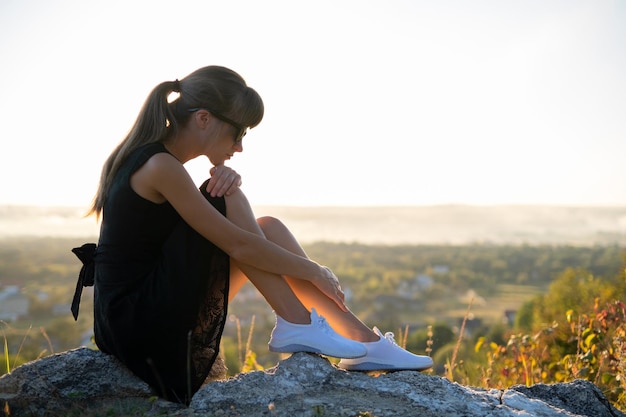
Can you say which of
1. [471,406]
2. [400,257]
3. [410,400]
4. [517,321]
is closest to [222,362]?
[410,400]

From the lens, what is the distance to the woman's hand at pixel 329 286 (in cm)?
306

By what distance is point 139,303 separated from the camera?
2.74m

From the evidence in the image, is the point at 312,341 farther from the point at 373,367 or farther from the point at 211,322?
the point at 211,322

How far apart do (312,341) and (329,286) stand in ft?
0.95

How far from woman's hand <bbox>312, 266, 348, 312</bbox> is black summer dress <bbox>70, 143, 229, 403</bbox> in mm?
485

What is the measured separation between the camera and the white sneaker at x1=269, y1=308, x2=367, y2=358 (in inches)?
118

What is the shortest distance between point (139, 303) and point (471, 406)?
158cm

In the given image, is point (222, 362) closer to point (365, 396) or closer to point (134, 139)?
point (365, 396)

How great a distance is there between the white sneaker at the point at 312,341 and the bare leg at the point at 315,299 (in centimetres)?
14

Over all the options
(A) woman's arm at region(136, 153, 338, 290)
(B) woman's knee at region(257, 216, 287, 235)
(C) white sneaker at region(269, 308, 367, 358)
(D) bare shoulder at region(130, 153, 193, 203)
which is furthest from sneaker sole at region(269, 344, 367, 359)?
(D) bare shoulder at region(130, 153, 193, 203)

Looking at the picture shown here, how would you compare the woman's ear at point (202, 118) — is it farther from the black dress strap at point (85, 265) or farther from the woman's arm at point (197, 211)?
the black dress strap at point (85, 265)

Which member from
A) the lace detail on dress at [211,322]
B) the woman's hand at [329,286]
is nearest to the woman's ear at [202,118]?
the lace detail on dress at [211,322]

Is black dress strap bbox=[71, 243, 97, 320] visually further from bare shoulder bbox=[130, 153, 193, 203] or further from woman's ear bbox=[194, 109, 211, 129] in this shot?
woman's ear bbox=[194, 109, 211, 129]

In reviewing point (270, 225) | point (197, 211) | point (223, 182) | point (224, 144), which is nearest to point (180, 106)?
point (224, 144)
